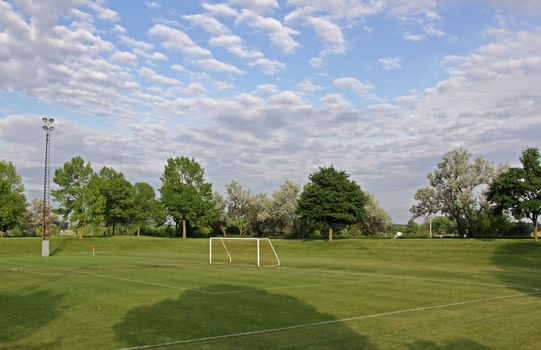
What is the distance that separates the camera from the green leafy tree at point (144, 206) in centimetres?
9389

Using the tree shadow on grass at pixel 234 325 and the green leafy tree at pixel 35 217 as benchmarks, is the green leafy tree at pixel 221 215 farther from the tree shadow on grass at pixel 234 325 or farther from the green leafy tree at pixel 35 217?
the tree shadow on grass at pixel 234 325

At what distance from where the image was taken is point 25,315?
47.3ft

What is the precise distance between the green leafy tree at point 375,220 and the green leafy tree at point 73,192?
49.0 meters

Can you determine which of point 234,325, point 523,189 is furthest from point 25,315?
point 523,189

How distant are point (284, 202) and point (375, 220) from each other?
1783cm

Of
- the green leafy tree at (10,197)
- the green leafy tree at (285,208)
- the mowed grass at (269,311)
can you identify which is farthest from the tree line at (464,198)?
the green leafy tree at (10,197)

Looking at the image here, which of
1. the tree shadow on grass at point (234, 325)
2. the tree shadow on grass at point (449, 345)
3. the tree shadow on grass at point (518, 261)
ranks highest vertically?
the tree shadow on grass at point (449, 345)

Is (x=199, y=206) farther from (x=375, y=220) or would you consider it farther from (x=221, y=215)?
(x=375, y=220)

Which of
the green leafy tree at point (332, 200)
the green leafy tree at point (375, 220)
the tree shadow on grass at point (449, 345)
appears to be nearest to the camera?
the tree shadow on grass at point (449, 345)

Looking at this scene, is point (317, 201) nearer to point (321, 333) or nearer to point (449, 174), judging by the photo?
point (449, 174)

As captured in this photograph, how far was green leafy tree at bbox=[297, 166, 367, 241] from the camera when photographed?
65250 millimetres

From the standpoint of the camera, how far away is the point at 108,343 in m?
10.7

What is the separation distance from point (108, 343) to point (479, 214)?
71.8m

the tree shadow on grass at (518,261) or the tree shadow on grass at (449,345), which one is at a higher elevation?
the tree shadow on grass at (449,345)
